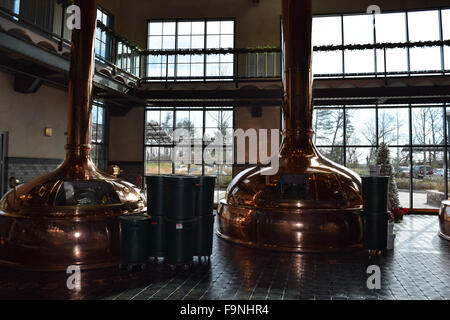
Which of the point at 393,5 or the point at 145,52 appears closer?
the point at 145,52

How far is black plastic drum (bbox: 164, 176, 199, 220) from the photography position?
4180mm

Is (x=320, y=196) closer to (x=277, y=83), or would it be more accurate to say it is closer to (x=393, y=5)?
(x=277, y=83)

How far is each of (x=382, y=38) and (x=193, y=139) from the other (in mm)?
8209

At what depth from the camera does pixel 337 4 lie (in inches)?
516

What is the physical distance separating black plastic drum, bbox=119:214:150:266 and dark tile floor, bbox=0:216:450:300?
166 mm

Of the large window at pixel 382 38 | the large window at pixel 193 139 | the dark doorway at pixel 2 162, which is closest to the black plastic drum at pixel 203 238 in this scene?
the dark doorway at pixel 2 162

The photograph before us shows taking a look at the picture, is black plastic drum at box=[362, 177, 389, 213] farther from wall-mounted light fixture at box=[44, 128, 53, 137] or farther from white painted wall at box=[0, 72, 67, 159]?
wall-mounted light fixture at box=[44, 128, 53, 137]

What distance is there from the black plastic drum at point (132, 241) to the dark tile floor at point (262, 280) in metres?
0.17

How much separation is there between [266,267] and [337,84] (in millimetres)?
8861

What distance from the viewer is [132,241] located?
4090 mm
